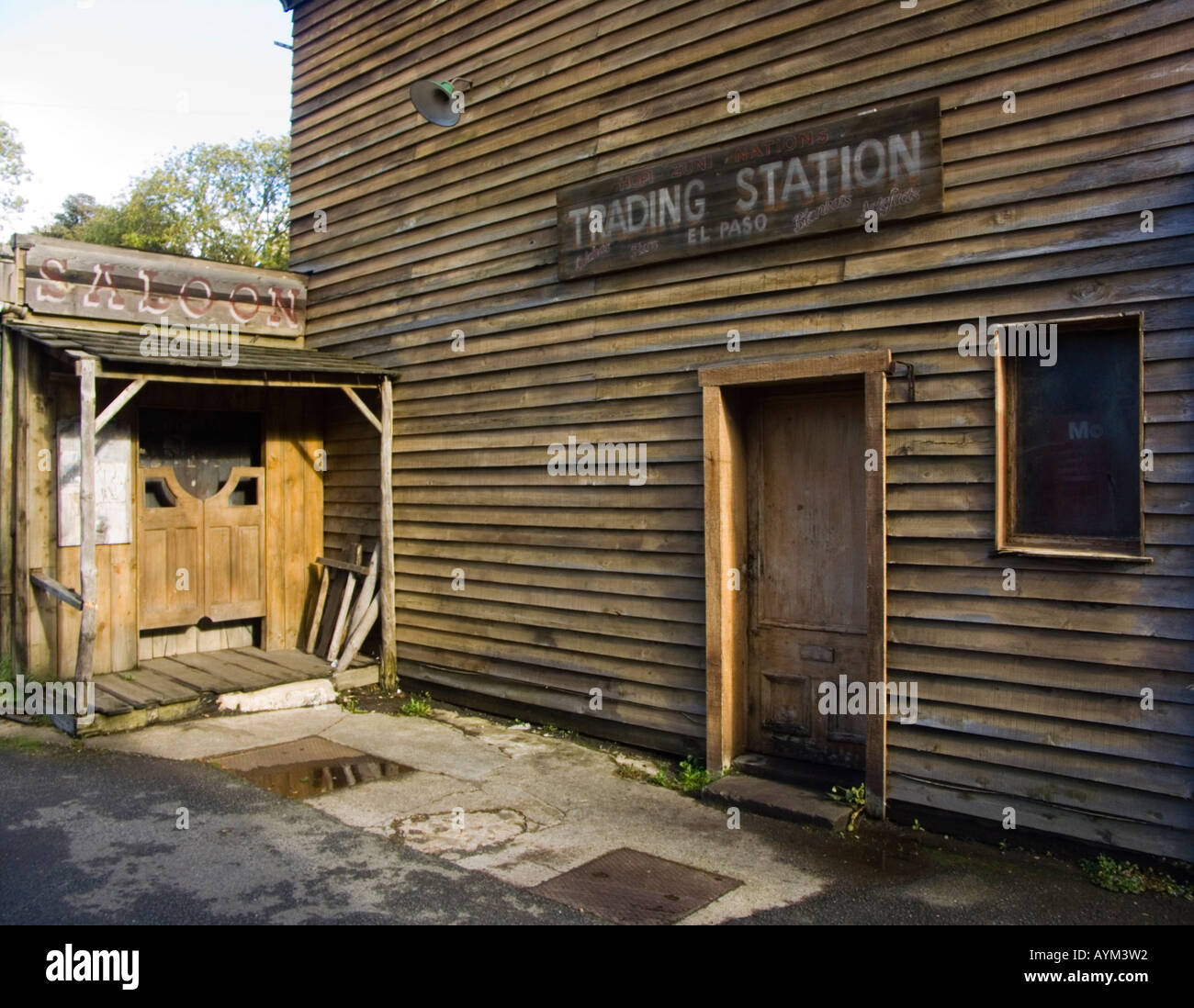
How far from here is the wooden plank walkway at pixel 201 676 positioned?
790 cm

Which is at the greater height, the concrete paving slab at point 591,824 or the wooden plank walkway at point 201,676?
the wooden plank walkway at point 201,676

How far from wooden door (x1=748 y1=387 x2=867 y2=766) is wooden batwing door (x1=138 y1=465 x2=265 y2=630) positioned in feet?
17.6

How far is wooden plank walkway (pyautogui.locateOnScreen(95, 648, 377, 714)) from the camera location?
7.90 metres

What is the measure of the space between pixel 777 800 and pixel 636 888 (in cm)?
135

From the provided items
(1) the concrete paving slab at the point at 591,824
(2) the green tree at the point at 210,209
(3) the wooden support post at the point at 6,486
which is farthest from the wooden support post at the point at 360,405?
(2) the green tree at the point at 210,209

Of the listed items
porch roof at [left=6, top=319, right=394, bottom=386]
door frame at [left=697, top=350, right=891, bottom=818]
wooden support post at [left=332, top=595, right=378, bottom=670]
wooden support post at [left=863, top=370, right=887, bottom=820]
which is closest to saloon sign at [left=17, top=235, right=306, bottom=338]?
porch roof at [left=6, top=319, right=394, bottom=386]

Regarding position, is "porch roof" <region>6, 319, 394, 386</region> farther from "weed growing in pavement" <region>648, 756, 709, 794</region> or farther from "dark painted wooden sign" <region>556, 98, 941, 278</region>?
"weed growing in pavement" <region>648, 756, 709, 794</region>

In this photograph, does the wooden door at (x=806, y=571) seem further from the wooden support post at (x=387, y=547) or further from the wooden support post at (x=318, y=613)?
the wooden support post at (x=318, y=613)

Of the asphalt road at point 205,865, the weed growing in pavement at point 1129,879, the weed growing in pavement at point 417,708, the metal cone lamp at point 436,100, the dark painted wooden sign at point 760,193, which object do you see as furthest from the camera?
the weed growing in pavement at point 417,708

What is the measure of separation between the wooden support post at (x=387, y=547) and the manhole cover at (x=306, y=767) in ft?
5.64

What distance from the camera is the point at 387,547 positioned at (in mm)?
9344

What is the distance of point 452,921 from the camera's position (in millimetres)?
4488
